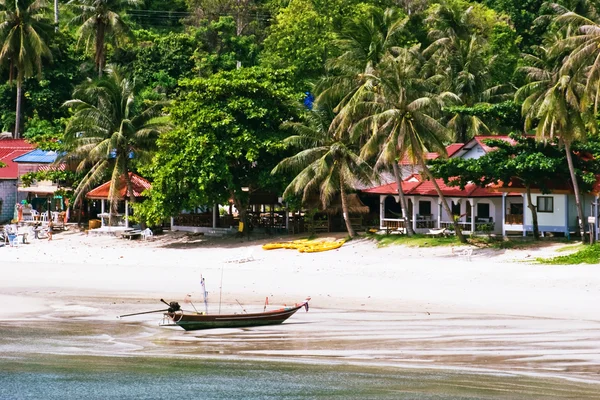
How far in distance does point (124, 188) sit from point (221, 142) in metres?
8.68

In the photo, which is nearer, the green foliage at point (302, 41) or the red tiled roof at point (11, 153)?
the red tiled roof at point (11, 153)

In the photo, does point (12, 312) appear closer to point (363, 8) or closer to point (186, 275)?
point (186, 275)

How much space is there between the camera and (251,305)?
113 feet

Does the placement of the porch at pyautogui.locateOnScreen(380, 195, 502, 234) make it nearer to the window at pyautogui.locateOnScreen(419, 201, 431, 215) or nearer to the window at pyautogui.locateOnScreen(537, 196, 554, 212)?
the window at pyautogui.locateOnScreen(419, 201, 431, 215)

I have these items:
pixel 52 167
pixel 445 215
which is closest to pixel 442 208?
pixel 445 215

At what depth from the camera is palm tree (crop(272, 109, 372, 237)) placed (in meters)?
48.0

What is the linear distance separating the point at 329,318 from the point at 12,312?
997cm

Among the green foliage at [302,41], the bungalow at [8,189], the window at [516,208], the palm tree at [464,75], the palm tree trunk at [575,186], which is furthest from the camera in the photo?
the green foliage at [302,41]

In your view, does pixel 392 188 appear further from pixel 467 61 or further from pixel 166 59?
pixel 166 59

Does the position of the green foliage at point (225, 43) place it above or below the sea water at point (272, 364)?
above

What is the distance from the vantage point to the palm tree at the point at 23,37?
6919 cm

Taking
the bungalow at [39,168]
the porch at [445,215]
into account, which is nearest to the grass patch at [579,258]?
the porch at [445,215]

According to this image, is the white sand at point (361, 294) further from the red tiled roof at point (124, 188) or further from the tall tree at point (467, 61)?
the tall tree at point (467, 61)

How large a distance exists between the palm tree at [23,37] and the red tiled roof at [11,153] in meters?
3.95
